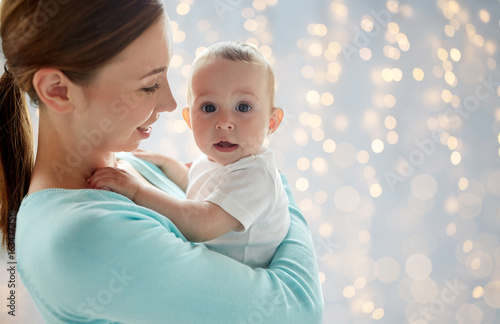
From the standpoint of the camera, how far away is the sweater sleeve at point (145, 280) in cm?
73

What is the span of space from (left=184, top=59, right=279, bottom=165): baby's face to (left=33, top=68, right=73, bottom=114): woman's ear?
1.05ft

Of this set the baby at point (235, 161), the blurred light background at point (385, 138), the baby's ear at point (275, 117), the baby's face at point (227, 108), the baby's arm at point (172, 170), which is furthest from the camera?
the blurred light background at point (385, 138)

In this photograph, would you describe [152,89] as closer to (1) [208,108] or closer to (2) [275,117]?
(1) [208,108]

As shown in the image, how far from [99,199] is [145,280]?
7.3 inches

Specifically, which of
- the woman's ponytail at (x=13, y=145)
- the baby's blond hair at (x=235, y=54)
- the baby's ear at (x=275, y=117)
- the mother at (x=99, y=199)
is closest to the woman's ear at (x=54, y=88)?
the mother at (x=99, y=199)

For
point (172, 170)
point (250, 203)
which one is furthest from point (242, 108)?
point (172, 170)

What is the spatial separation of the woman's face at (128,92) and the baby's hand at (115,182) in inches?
2.8

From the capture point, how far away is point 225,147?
3.61ft

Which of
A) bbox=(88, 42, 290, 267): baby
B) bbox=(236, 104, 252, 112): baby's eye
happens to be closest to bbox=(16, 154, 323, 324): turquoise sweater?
bbox=(88, 42, 290, 267): baby

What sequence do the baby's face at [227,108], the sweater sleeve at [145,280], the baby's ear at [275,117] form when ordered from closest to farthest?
1. the sweater sleeve at [145,280]
2. the baby's face at [227,108]
3. the baby's ear at [275,117]

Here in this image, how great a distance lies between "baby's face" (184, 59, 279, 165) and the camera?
3.55 feet

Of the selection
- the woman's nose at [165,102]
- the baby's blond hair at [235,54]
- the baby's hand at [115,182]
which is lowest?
the baby's hand at [115,182]

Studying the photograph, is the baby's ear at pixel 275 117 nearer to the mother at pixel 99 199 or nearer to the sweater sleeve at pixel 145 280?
the mother at pixel 99 199

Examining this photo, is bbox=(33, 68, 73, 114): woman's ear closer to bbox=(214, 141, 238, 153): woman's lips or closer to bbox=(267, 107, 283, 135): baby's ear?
bbox=(214, 141, 238, 153): woman's lips
